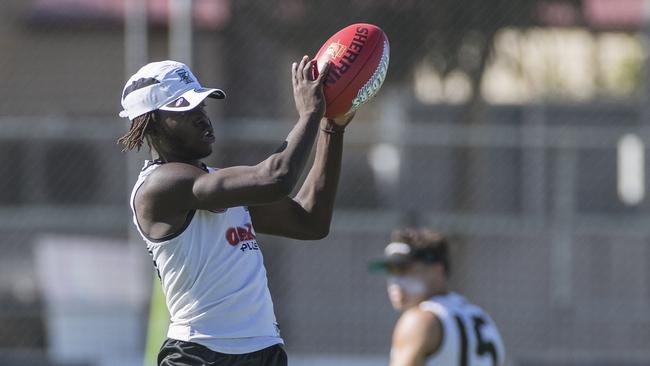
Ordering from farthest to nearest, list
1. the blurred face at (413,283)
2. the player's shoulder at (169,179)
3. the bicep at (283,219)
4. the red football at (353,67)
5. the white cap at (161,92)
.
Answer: the blurred face at (413,283) < the bicep at (283,219) < the red football at (353,67) < the white cap at (161,92) < the player's shoulder at (169,179)

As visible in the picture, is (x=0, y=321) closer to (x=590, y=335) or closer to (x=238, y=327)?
(x=590, y=335)

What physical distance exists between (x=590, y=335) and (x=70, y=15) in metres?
4.50

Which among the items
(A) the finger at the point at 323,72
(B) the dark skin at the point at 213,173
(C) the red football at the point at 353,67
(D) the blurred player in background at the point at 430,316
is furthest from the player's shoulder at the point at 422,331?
(A) the finger at the point at 323,72

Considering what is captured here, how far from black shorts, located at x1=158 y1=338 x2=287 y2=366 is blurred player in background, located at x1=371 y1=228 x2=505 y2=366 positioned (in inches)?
49.0

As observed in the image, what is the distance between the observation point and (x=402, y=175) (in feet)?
27.2

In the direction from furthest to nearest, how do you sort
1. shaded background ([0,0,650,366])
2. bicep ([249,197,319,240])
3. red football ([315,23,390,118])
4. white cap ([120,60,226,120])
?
shaded background ([0,0,650,366]) < bicep ([249,197,319,240]) < red football ([315,23,390,118]) < white cap ([120,60,226,120])

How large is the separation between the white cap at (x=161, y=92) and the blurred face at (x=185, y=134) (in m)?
0.03

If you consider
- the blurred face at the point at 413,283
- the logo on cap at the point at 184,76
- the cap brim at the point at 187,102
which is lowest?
the blurred face at the point at 413,283

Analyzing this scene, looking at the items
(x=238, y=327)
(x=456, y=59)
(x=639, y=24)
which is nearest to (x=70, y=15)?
(x=456, y=59)

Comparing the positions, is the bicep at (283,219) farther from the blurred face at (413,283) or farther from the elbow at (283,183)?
the blurred face at (413,283)

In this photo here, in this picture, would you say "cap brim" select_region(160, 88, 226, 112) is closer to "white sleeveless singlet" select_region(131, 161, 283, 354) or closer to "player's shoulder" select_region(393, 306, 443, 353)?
"white sleeveless singlet" select_region(131, 161, 283, 354)

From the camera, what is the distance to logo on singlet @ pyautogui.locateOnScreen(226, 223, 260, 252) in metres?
3.75

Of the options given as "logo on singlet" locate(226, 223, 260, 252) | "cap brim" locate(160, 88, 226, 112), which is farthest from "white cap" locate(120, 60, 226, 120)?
"logo on singlet" locate(226, 223, 260, 252)

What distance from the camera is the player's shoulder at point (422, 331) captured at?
495 centimetres
